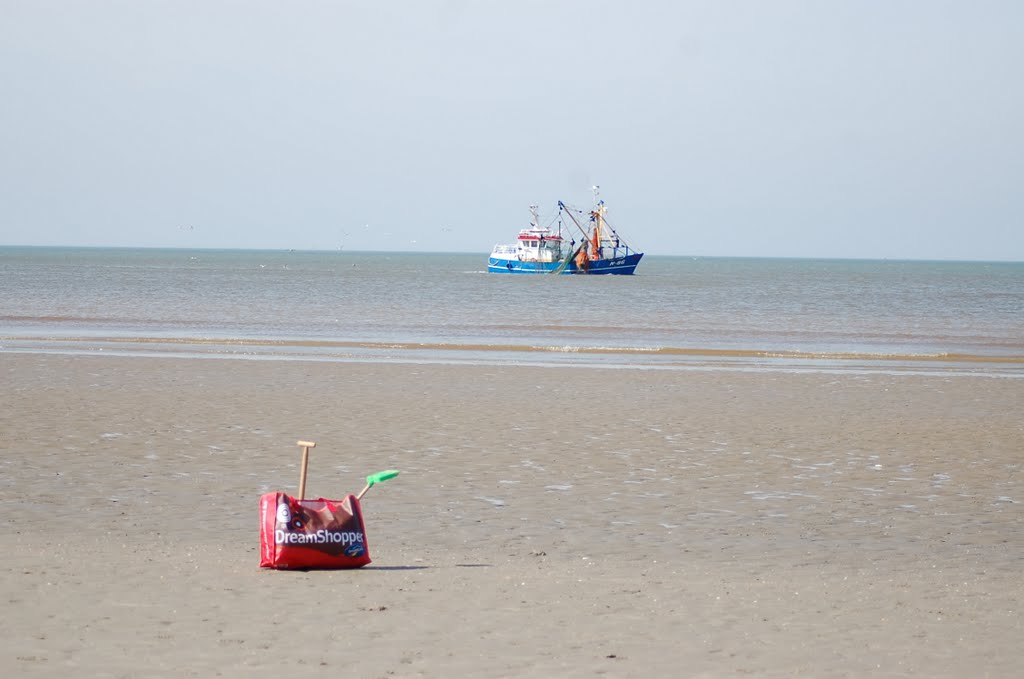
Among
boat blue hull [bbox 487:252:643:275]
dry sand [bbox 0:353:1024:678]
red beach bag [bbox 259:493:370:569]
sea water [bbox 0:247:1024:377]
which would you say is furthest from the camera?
boat blue hull [bbox 487:252:643:275]

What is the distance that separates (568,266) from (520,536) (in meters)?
110

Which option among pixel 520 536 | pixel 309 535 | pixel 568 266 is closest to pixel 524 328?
pixel 520 536

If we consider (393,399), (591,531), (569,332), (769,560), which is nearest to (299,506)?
(591,531)

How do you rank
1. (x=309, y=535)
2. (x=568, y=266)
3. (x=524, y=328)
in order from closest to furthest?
(x=309, y=535)
(x=524, y=328)
(x=568, y=266)

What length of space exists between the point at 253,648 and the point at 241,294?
6510cm

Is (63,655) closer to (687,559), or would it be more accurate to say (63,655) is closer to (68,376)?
(687,559)

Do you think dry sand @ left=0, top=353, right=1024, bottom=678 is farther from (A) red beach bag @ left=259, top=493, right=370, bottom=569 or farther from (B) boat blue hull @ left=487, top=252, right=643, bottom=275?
(B) boat blue hull @ left=487, top=252, right=643, bottom=275

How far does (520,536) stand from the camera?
30.7 feet

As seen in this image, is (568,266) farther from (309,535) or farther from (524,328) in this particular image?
(309,535)

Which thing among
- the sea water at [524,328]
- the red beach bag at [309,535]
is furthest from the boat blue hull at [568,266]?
the red beach bag at [309,535]

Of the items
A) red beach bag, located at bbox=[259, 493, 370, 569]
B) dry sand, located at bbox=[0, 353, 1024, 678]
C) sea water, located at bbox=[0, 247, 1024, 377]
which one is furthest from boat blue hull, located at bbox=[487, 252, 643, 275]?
red beach bag, located at bbox=[259, 493, 370, 569]

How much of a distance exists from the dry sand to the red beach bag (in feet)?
0.58

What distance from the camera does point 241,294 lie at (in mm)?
69375

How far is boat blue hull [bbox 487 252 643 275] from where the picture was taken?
386 feet
